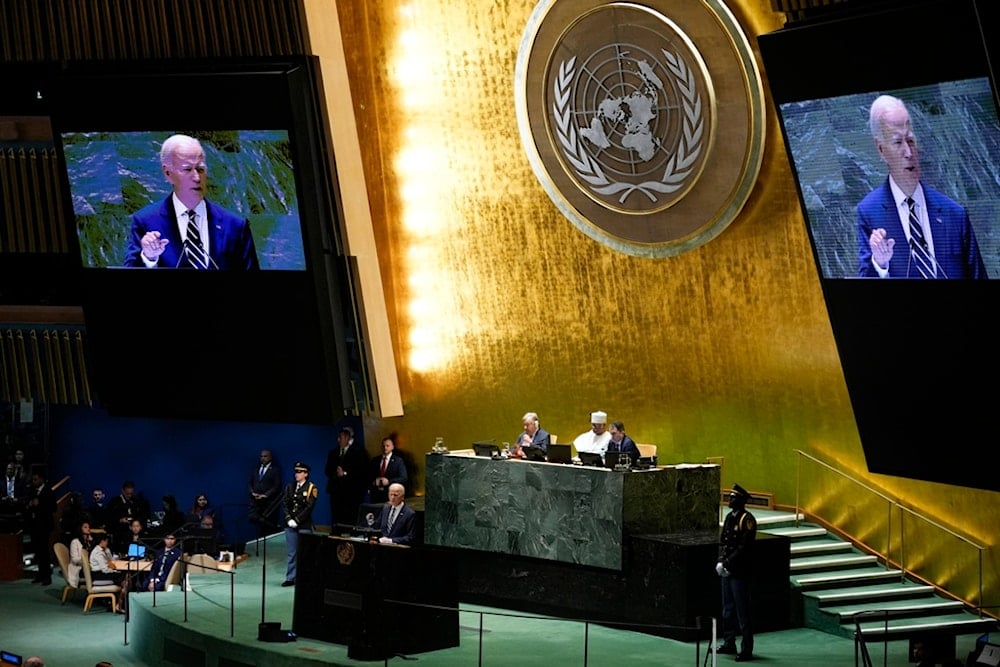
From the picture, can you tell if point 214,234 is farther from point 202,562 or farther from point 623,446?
point 623,446

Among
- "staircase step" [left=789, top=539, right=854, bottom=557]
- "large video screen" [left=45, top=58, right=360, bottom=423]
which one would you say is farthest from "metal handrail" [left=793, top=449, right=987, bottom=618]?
"large video screen" [left=45, top=58, right=360, bottom=423]

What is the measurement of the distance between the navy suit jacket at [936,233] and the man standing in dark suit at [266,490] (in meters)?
8.23

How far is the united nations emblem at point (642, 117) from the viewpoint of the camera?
1553 centimetres

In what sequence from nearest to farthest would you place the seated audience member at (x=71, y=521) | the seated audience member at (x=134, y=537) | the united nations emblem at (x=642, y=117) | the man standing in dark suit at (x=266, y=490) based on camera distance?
the united nations emblem at (x=642, y=117) → the seated audience member at (x=134, y=537) → the man standing in dark suit at (x=266, y=490) → the seated audience member at (x=71, y=521)

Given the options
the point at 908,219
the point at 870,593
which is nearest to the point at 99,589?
the point at 870,593

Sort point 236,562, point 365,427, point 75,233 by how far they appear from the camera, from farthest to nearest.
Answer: point 365,427 → point 236,562 → point 75,233

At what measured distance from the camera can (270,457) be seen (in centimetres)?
1878

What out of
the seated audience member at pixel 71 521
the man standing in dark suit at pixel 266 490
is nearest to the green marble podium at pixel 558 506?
the man standing in dark suit at pixel 266 490

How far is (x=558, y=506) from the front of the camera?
14.6 meters

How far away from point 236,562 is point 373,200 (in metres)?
4.17

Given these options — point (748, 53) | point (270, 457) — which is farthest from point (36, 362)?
point (748, 53)

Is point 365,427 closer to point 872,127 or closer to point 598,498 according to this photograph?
point 598,498

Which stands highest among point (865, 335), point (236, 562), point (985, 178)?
point (985, 178)

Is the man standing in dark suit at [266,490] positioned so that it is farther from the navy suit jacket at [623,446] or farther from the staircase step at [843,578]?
the staircase step at [843,578]
